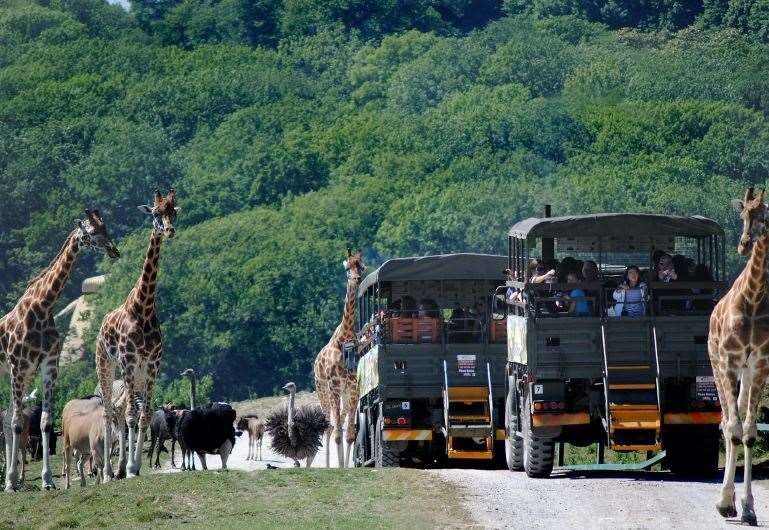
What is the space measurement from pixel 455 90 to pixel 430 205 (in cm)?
3652

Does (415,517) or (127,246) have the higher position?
(127,246)

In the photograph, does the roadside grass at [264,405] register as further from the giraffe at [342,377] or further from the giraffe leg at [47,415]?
the giraffe leg at [47,415]

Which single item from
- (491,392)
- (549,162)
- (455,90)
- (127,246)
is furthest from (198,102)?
(491,392)

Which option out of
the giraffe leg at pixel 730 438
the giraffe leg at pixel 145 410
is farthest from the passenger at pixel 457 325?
the giraffe leg at pixel 730 438

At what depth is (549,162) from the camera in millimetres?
127125

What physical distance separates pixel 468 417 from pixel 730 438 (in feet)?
27.1

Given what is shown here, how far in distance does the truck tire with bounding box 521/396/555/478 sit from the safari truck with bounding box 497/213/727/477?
0.01 m

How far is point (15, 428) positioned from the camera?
30.4 meters

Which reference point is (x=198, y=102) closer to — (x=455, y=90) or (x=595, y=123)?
(x=455, y=90)

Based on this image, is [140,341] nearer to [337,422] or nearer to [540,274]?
[540,274]

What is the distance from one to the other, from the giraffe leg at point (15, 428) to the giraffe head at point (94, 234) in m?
2.11

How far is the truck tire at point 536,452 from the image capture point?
1145 inches

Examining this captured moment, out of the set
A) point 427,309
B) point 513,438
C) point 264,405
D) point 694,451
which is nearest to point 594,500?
point 694,451

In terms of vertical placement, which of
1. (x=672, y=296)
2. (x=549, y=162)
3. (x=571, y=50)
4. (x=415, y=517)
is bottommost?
(x=415, y=517)
